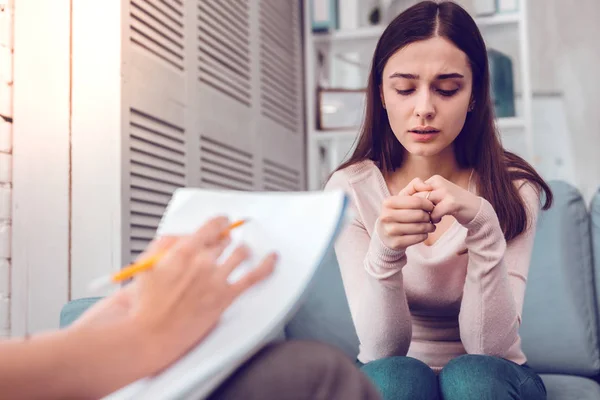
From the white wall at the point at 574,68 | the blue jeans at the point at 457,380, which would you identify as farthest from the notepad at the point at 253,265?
the white wall at the point at 574,68

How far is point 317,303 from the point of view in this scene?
163cm

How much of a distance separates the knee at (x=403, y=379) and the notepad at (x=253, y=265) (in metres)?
0.46

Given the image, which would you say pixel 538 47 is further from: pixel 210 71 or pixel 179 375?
pixel 179 375

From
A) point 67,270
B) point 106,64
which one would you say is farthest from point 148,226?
point 106,64

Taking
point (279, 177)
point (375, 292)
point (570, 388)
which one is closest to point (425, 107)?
point (375, 292)

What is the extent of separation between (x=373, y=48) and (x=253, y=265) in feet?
7.78

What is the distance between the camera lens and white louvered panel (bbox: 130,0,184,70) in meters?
1.63

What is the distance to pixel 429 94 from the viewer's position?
1.06 meters

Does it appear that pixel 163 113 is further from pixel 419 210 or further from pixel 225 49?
pixel 419 210

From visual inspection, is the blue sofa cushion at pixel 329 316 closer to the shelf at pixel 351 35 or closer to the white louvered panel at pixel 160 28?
the white louvered panel at pixel 160 28

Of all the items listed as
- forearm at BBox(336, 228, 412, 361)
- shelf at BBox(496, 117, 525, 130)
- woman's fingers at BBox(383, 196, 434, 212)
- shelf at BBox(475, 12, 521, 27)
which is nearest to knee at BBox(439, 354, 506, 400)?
forearm at BBox(336, 228, 412, 361)

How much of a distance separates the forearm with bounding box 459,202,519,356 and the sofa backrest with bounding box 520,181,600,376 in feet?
1.64

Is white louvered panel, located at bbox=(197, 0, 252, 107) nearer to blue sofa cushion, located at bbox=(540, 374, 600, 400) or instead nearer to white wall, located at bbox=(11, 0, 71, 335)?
white wall, located at bbox=(11, 0, 71, 335)

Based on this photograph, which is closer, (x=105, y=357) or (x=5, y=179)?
(x=105, y=357)
